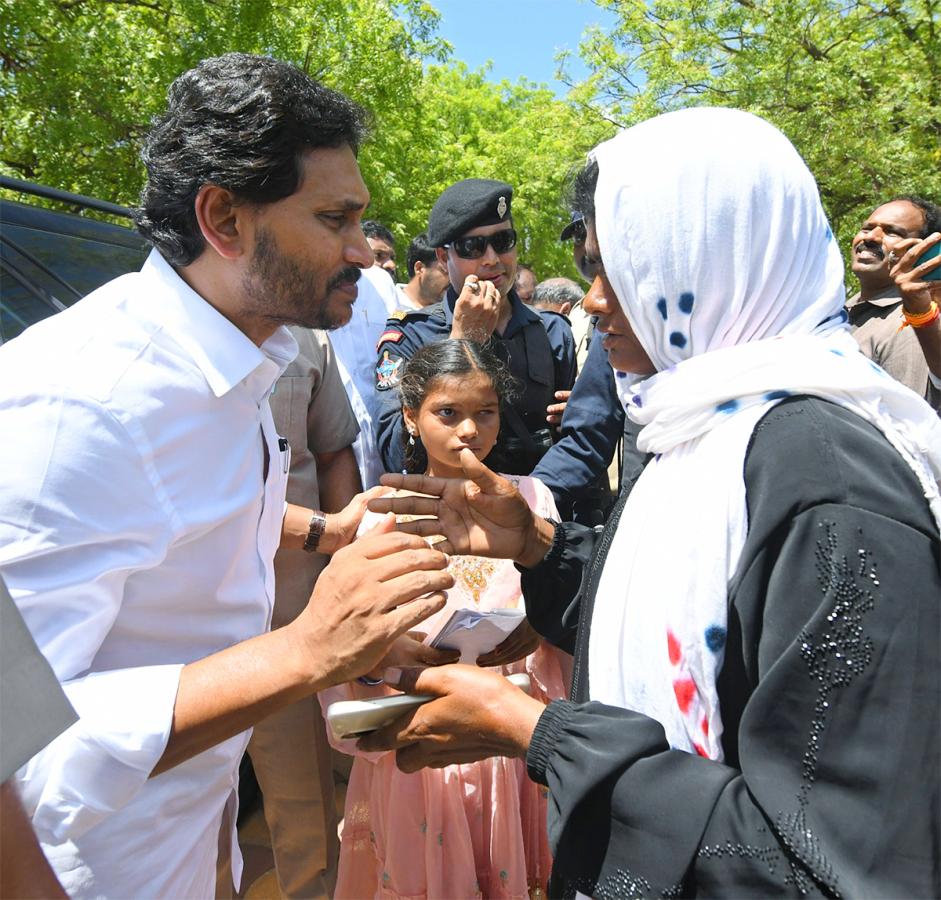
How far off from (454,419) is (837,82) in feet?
33.7

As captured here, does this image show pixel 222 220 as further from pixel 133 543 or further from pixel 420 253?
pixel 420 253

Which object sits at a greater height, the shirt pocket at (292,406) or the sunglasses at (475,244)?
the sunglasses at (475,244)

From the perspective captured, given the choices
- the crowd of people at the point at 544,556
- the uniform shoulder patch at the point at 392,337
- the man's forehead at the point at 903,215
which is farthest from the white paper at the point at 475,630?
the man's forehead at the point at 903,215

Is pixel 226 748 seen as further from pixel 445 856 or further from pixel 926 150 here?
pixel 926 150

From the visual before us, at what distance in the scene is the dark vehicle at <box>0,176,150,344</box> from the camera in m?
2.41

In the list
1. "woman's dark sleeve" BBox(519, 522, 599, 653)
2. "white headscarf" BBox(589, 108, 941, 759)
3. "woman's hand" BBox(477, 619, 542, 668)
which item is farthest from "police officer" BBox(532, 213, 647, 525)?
"white headscarf" BBox(589, 108, 941, 759)

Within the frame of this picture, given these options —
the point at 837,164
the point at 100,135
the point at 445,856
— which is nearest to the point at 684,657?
the point at 445,856

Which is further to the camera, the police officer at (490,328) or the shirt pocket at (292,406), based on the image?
the police officer at (490,328)

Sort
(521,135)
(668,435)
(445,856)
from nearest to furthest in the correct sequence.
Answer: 1. (668,435)
2. (445,856)
3. (521,135)

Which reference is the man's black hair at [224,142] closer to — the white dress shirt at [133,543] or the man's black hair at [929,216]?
the white dress shirt at [133,543]

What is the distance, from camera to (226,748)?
1.62 m

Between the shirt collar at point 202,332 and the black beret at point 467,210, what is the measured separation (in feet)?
6.13

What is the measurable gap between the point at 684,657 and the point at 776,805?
228mm

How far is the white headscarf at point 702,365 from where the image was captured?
45.4 inches
